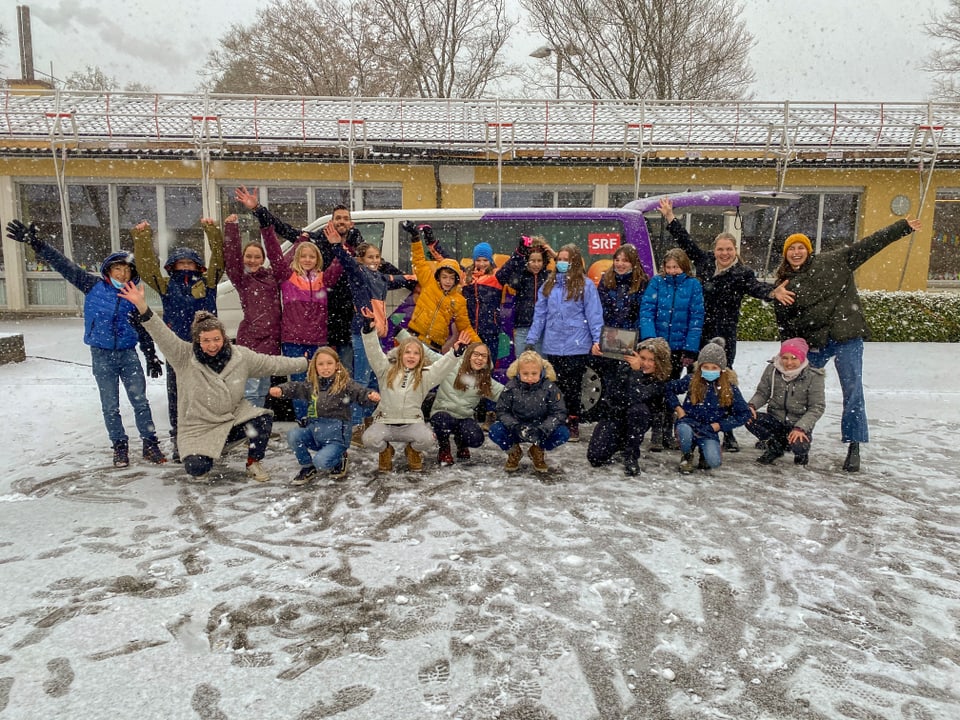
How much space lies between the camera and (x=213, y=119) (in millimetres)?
12945

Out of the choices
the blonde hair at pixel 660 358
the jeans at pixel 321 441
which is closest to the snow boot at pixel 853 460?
the blonde hair at pixel 660 358

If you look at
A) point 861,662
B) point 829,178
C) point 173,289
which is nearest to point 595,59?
point 829,178

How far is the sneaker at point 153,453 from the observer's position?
478cm

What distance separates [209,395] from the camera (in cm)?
439

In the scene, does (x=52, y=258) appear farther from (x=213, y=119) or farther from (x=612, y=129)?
(x=612, y=129)

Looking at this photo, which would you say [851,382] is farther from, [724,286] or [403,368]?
[403,368]

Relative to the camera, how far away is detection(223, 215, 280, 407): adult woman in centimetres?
493

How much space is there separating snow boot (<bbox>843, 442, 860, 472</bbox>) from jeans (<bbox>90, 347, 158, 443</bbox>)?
16.8 feet

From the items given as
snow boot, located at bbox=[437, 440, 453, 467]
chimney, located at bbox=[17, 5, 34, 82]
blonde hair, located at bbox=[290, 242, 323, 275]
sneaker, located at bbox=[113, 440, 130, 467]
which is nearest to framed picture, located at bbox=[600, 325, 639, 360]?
snow boot, located at bbox=[437, 440, 453, 467]

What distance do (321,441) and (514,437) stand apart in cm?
135

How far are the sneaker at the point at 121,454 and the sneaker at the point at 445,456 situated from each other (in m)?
2.27

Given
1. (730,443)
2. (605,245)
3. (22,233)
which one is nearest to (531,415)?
(730,443)

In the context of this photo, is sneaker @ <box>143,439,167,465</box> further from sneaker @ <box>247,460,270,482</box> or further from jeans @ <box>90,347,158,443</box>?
sneaker @ <box>247,460,270,482</box>

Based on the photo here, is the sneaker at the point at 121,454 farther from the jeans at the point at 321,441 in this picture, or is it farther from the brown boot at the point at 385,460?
the brown boot at the point at 385,460
